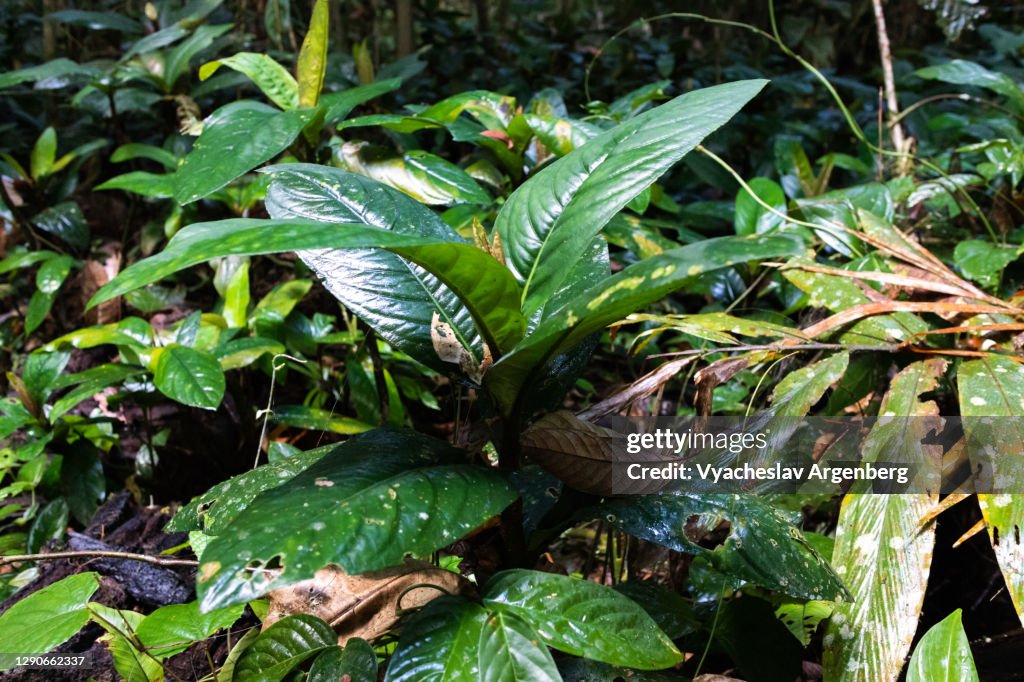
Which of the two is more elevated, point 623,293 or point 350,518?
point 623,293

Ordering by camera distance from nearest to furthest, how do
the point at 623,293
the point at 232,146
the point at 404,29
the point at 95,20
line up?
the point at 623,293 < the point at 232,146 < the point at 95,20 < the point at 404,29

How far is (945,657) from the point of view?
2.89 ft

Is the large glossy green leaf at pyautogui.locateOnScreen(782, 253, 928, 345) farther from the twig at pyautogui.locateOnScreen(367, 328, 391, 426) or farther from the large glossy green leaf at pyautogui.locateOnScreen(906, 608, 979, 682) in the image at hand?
the twig at pyautogui.locateOnScreen(367, 328, 391, 426)

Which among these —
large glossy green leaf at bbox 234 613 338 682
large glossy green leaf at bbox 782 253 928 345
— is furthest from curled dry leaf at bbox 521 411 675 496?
large glossy green leaf at bbox 782 253 928 345

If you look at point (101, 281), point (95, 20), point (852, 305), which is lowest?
point (101, 281)

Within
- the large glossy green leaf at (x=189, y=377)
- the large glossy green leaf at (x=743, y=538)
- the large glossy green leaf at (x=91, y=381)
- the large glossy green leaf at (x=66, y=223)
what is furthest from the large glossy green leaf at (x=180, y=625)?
the large glossy green leaf at (x=66, y=223)

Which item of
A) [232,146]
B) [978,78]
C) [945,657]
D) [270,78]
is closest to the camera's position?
[945,657]

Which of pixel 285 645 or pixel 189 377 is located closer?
pixel 285 645

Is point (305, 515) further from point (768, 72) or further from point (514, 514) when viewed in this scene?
point (768, 72)

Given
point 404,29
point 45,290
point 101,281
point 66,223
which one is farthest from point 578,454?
point 404,29

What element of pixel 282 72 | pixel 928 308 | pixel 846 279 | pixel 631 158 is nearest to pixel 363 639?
pixel 631 158

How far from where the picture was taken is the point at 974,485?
1063 millimetres

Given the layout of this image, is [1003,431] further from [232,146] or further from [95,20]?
[95,20]

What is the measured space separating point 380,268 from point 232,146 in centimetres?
55
